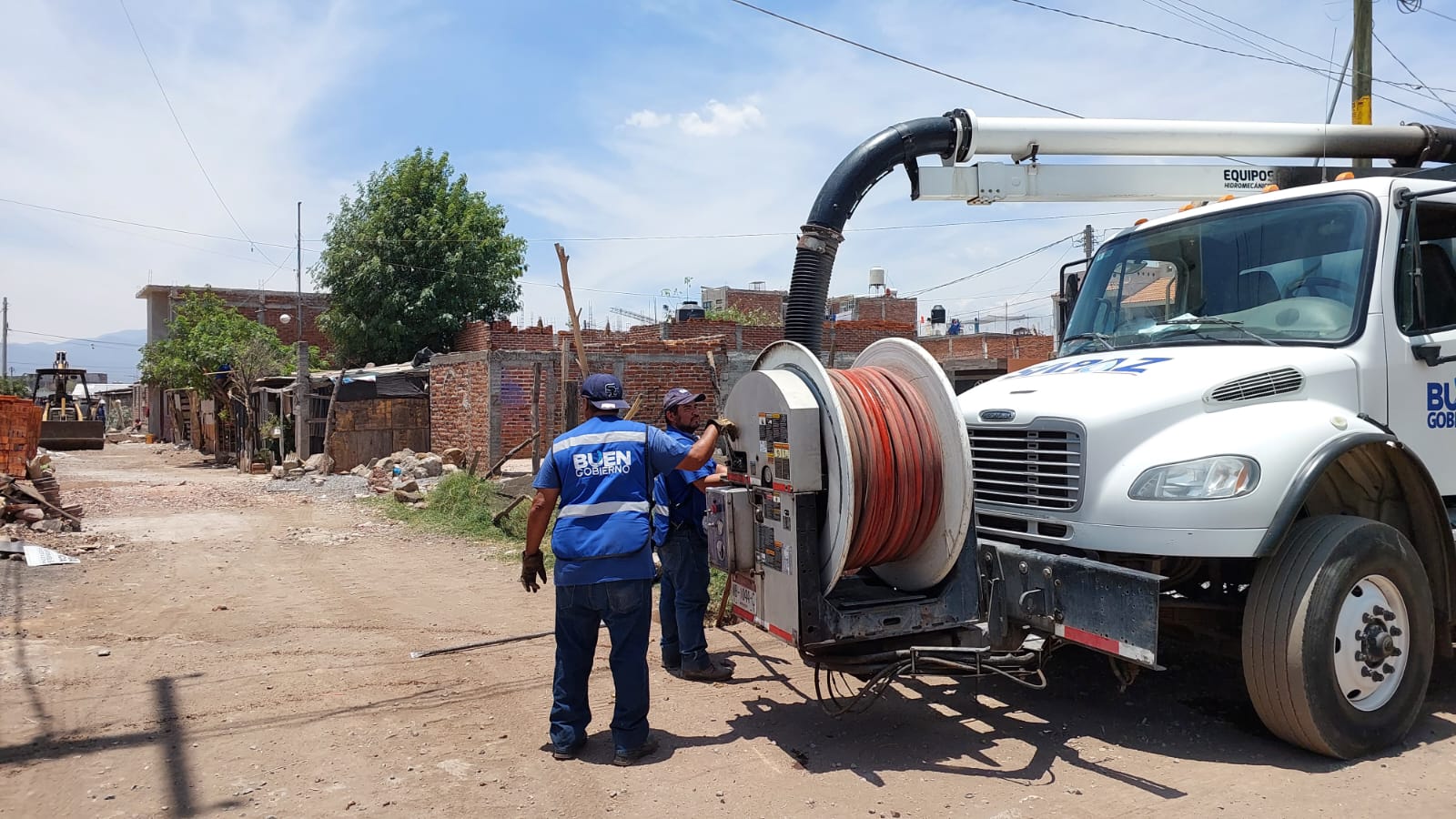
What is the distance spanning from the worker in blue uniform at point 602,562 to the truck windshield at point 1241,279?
2.82 m

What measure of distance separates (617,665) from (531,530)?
795 millimetres

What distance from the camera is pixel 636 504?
4797 millimetres

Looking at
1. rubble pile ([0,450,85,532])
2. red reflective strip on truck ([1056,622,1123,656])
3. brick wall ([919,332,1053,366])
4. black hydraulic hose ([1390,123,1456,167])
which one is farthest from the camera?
brick wall ([919,332,1053,366])

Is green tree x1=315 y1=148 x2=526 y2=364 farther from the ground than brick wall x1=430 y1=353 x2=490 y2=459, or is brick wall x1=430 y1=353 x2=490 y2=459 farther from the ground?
green tree x1=315 y1=148 x2=526 y2=364

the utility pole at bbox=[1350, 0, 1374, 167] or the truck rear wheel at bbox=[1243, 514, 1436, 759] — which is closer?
the truck rear wheel at bbox=[1243, 514, 1436, 759]

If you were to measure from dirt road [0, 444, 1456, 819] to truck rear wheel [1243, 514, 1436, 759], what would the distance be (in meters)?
0.20

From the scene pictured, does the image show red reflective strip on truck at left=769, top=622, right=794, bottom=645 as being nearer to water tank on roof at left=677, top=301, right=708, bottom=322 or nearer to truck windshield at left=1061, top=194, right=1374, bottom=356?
truck windshield at left=1061, top=194, right=1374, bottom=356

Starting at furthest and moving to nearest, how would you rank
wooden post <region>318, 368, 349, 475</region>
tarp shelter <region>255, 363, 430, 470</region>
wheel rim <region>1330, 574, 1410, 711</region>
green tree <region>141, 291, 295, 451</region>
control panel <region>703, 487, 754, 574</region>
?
green tree <region>141, 291, 295, 451</region>, tarp shelter <region>255, 363, 430, 470</region>, wooden post <region>318, 368, 349, 475</region>, control panel <region>703, 487, 754, 574</region>, wheel rim <region>1330, 574, 1410, 711</region>

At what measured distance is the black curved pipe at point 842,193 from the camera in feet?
26.5

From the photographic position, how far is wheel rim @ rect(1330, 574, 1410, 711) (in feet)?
15.0

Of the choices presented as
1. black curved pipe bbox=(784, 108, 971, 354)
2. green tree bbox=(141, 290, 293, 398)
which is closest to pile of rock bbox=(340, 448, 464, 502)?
green tree bbox=(141, 290, 293, 398)

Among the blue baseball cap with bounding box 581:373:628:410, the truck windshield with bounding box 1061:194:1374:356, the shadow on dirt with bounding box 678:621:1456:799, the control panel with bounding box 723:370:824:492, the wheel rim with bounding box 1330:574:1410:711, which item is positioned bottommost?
the shadow on dirt with bounding box 678:621:1456:799

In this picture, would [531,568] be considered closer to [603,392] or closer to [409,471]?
[603,392]

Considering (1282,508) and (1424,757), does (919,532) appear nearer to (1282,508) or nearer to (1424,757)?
(1282,508)
